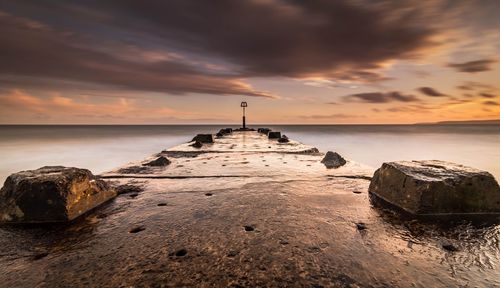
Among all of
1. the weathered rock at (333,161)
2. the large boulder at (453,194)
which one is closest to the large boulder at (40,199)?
the large boulder at (453,194)

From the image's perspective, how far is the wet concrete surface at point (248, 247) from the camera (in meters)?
1.25

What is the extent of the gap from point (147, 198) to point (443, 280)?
2.22 meters

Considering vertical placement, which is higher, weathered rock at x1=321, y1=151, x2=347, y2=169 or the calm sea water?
weathered rock at x1=321, y1=151, x2=347, y2=169

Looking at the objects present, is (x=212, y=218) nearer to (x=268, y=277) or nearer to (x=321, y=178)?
(x=268, y=277)

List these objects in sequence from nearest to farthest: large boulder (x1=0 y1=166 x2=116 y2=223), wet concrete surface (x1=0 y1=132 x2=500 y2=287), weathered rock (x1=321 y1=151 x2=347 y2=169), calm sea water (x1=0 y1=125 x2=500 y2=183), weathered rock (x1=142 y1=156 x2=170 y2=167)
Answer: wet concrete surface (x1=0 y1=132 x2=500 y2=287)
large boulder (x1=0 y1=166 x2=116 y2=223)
weathered rock (x1=321 y1=151 x2=347 y2=169)
weathered rock (x1=142 y1=156 x2=170 y2=167)
calm sea water (x1=0 y1=125 x2=500 y2=183)

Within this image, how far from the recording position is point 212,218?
199cm

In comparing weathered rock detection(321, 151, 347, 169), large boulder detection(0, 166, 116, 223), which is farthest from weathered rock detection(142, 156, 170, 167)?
weathered rock detection(321, 151, 347, 169)

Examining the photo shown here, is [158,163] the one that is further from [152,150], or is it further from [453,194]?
[152,150]

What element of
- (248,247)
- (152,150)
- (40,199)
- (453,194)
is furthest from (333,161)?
(152,150)

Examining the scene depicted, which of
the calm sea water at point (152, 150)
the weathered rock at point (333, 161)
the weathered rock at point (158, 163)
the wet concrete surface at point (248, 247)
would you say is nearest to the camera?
the wet concrete surface at point (248, 247)

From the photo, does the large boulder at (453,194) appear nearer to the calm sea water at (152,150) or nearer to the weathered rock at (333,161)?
the weathered rock at (333,161)

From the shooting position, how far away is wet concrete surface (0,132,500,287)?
1.25 m

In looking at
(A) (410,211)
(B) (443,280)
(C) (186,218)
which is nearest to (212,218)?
(C) (186,218)

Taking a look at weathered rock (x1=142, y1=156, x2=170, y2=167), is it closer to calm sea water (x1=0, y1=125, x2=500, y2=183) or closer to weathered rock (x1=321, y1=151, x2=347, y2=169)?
weathered rock (x1=321, y1=151, x2=347, y2=169)
